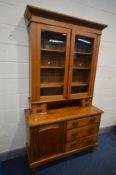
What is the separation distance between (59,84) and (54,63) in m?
0.31

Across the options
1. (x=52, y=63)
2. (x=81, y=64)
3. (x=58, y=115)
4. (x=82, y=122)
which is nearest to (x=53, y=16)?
(x=52, y=63)

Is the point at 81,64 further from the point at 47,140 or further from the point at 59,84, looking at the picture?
the point at 47,140

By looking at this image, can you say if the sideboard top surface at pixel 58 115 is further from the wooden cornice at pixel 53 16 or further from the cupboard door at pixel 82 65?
the wooden cornice at pixel 53 16

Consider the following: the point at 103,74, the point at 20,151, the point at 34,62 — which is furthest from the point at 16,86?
the point at 103,74

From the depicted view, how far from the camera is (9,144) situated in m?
1.90

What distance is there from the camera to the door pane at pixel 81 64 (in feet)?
6.06

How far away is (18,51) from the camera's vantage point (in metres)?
1.65

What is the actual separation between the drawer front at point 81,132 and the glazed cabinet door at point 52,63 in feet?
1.74

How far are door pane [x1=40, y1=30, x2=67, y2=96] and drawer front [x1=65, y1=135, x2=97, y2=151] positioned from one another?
31.0 inches

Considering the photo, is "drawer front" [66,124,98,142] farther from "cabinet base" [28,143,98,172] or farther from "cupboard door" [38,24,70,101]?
"cupboard door" [38,24,70,101]

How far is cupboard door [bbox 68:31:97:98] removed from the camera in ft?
5.88

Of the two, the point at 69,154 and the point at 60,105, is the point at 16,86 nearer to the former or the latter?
the point at 60,105

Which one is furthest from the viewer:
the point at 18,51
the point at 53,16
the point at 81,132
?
the point at 81,132

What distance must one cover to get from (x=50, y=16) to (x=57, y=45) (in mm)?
380
